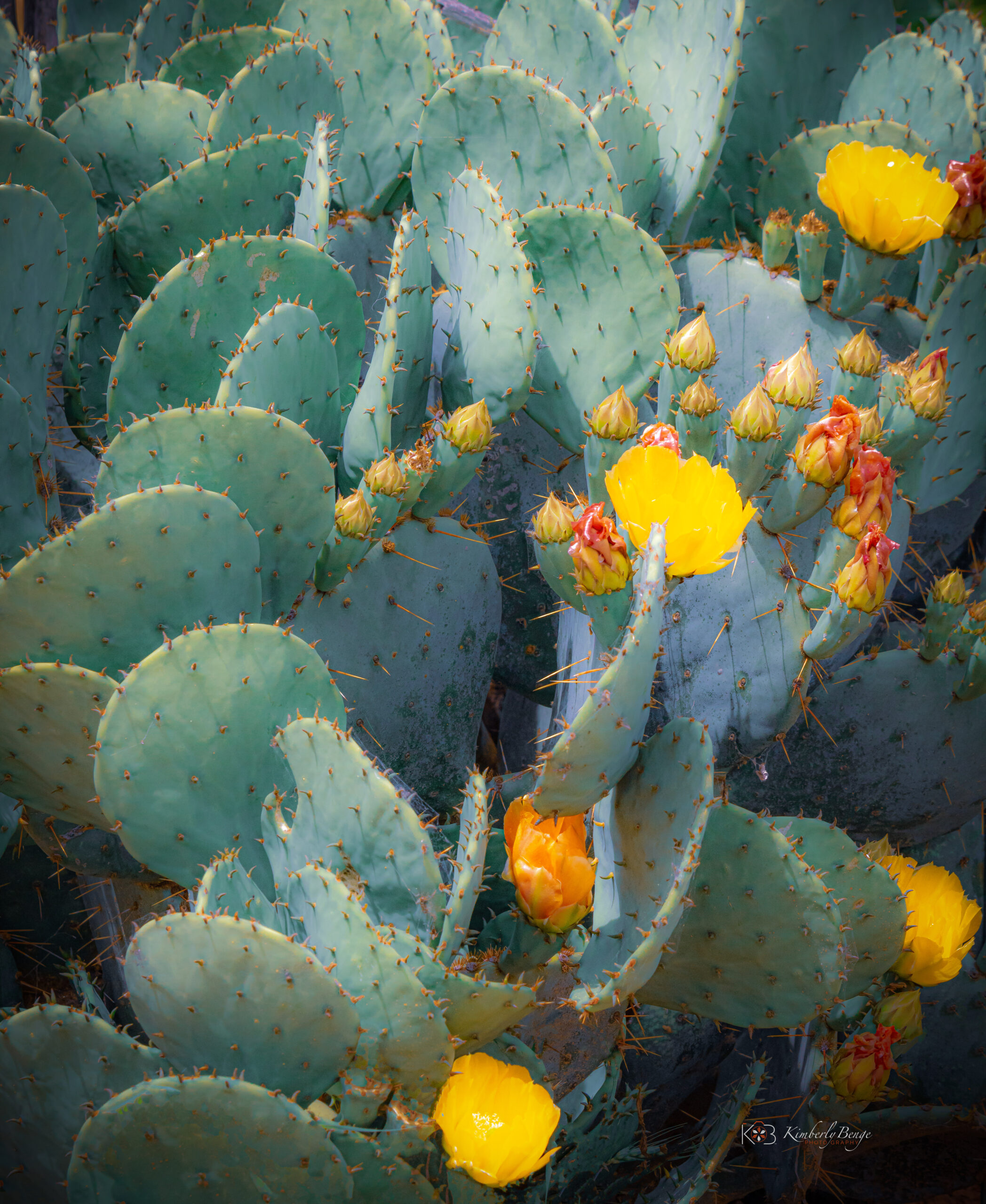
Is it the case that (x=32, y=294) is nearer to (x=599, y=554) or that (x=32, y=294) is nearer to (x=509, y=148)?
(x=509, y=148)

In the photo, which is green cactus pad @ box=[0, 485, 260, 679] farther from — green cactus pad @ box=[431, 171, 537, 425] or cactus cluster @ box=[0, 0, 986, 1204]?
green cactus pad @ box=[431, 171, 537, 425]

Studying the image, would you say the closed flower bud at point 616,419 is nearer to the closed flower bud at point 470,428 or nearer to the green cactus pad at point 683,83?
the closed flower bud at point 470,428

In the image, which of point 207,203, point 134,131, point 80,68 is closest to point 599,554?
point 207,203

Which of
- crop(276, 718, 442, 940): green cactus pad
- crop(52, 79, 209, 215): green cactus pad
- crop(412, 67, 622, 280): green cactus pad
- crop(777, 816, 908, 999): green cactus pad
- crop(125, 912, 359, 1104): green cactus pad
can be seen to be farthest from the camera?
crop(52, 79, 209, 215): green cactus pad

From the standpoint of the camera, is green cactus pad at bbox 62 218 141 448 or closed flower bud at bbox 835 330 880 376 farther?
green cactus pad at bbox 62 218 141 448

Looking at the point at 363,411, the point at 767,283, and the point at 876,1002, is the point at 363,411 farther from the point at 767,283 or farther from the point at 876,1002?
the point at 876,1002

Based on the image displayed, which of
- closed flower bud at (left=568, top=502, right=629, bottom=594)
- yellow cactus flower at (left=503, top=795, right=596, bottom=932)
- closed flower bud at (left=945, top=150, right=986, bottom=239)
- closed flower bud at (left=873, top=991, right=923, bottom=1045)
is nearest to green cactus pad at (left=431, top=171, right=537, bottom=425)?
closed flower bud at (left=568, top=502, right=629, bottom=594)
